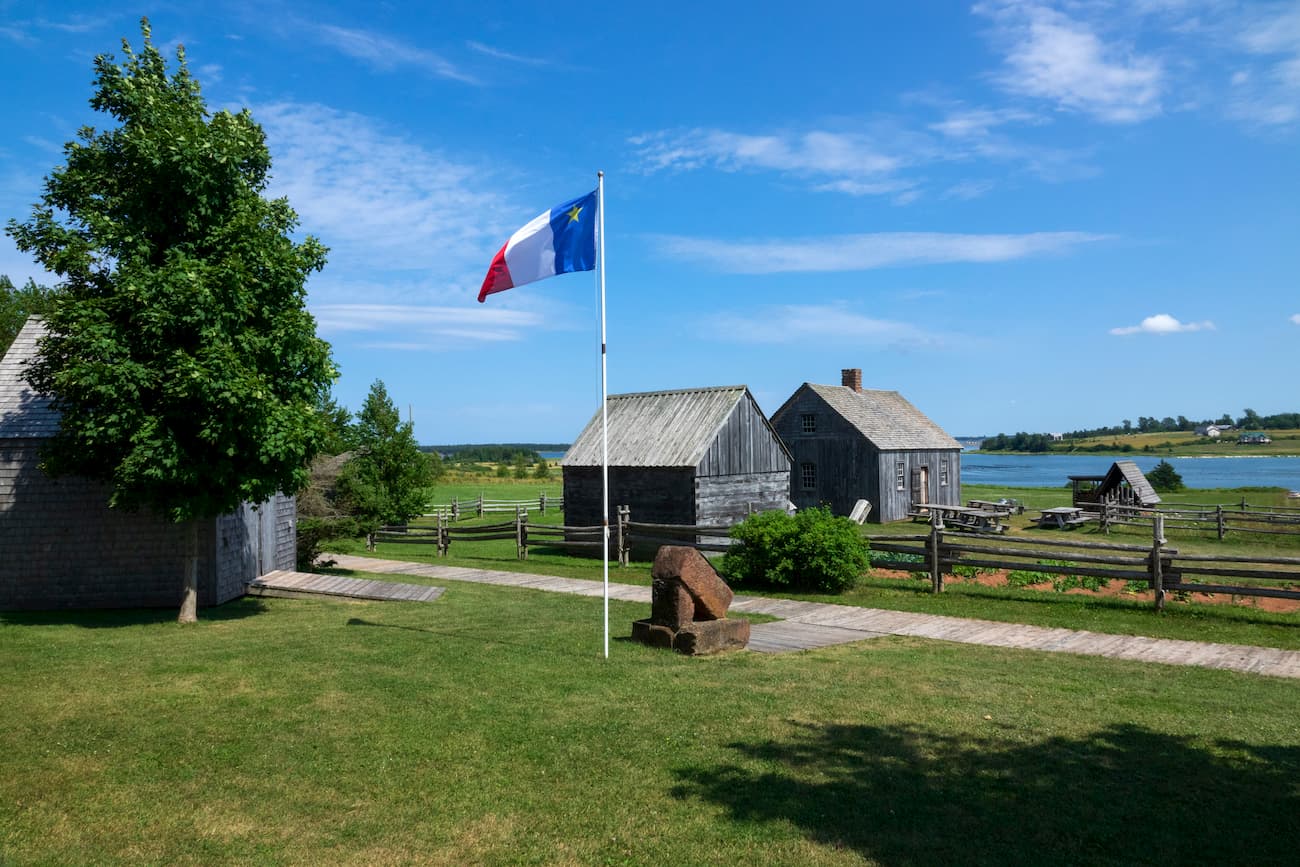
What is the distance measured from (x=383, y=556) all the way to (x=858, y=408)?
23.0 m

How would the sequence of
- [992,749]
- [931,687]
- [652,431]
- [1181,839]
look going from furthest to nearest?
[652,431]
[931,687]
[992,749]
[1181,839]

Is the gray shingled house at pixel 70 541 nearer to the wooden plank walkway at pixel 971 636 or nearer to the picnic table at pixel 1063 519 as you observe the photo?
the wooden plank walkway at pixel 971 636

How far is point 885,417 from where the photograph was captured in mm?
42375

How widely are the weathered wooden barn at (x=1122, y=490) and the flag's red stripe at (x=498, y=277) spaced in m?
32.9

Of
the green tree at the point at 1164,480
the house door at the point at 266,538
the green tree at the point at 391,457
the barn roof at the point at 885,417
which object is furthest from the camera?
the green tree at the point at 1164,480

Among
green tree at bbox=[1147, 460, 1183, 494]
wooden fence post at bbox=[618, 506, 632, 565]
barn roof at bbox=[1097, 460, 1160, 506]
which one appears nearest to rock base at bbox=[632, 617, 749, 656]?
wooden fence post at bbox=[618, 506, 632, 565]

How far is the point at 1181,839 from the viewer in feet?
19.0

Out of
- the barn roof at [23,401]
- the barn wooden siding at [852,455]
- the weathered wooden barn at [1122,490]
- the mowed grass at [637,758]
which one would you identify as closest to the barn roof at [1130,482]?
the weathered wooden barn at [1122,490]

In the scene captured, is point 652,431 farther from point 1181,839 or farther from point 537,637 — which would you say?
point 1181,839

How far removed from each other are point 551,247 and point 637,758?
6.98 metres

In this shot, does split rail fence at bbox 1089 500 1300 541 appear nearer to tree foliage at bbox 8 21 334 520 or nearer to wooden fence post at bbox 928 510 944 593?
wooden fence post at bbox 928 510 944 593

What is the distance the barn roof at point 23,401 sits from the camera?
1641 cm

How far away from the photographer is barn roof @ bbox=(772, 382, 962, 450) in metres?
39.8

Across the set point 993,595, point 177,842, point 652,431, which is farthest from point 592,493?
point 177,842
